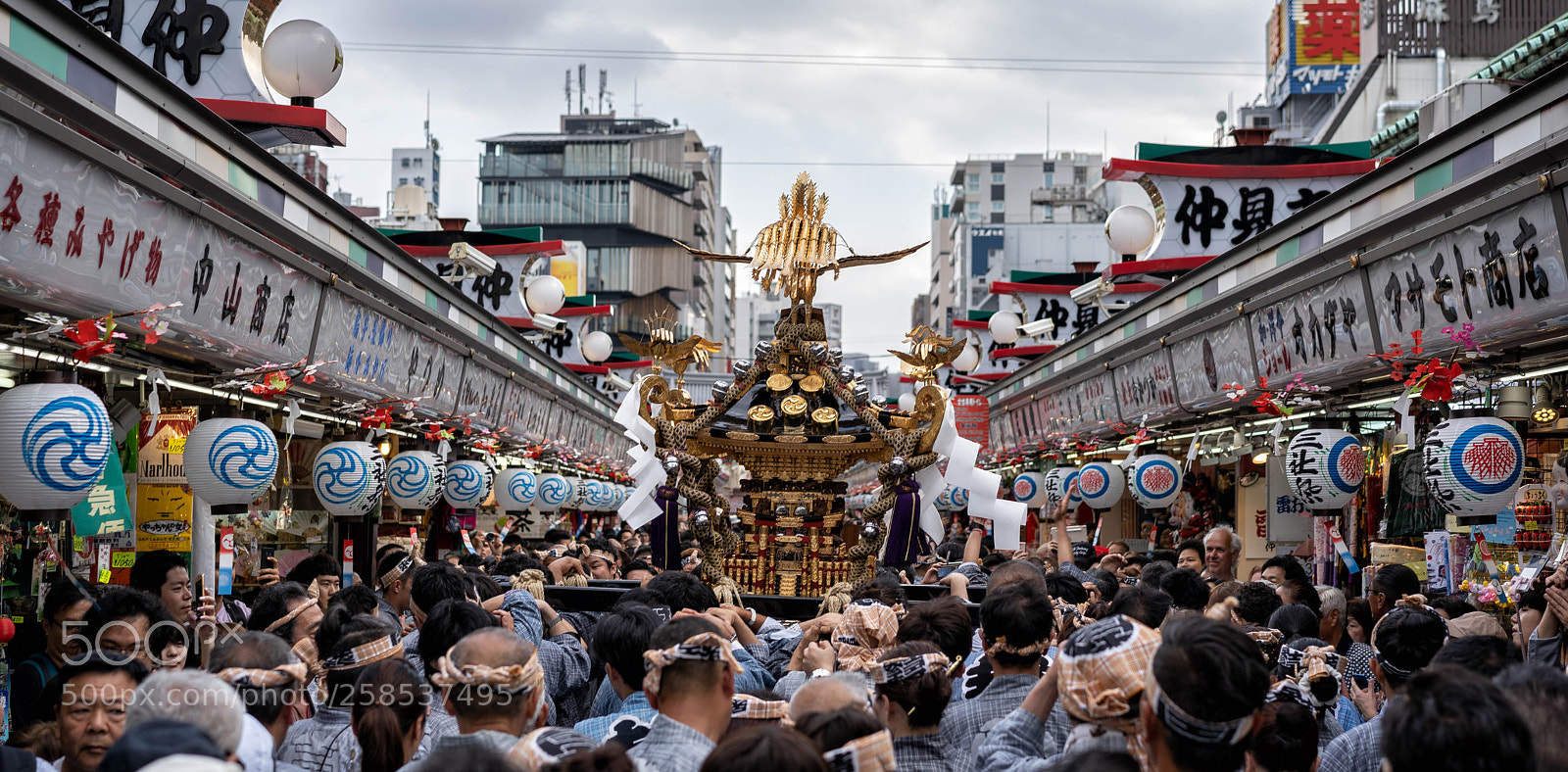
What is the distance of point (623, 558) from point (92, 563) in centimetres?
713

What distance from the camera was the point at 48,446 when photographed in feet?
19.8

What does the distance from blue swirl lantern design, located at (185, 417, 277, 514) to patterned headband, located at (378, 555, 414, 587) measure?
1.07m

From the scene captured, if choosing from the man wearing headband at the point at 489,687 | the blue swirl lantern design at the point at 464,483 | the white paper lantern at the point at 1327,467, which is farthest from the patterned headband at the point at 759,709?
the blue swirl lantern design at the point at 464,483

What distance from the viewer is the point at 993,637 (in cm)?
524

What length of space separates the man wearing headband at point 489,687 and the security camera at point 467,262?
15970mm

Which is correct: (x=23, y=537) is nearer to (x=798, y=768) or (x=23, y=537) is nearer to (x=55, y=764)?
(x=55, y=764)

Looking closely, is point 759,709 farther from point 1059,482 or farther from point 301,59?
point 1059,482

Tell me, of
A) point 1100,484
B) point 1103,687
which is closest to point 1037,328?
point 1100,484

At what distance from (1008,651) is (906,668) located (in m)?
0.82

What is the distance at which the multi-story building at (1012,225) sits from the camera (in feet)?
194

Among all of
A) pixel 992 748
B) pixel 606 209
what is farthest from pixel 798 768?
pixel 606 209

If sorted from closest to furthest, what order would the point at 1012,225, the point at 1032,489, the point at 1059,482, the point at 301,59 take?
1. the point at 301,59
2. the point at 1059,482
3. the point at 1032,489
4. the point at 1012,225

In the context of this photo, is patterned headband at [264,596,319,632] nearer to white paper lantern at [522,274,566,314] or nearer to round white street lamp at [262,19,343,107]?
round white street lamp at [262,19,343,107]

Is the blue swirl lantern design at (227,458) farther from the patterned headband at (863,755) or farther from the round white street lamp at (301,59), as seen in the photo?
the patterned headband at (863,755)
